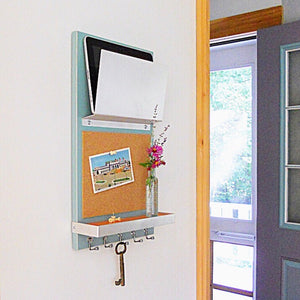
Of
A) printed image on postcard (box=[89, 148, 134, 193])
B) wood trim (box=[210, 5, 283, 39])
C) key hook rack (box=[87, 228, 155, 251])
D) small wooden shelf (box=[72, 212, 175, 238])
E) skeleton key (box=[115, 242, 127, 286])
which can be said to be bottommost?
skeleton key (box=[115, 242, 127, 286])

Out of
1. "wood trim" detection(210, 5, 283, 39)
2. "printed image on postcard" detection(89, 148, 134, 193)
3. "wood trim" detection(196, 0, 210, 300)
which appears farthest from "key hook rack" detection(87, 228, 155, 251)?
"wood trim" detection(210, 5, 283, 39)

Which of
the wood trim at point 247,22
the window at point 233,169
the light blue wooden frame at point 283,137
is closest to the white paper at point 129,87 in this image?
the light blue wooden frame at point 283,137

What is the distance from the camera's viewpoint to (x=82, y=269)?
1092mm

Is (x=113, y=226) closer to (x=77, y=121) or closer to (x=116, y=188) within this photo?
(x=116, y=188)

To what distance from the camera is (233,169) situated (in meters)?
2.93

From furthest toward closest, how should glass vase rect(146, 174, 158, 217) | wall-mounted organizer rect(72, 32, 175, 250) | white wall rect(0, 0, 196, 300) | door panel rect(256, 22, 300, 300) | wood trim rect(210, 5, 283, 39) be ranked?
wood trim rect(210, 5, 283, 39)
door panel rect(256, 22, 300, 300)
glass vase rect(146, 174, 158, 217)
wall-mounted organizer rect(72, 32, 175, 250)
white wall rect(0, 0, 196, 300)

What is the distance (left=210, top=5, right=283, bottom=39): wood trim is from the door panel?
0.11 metres

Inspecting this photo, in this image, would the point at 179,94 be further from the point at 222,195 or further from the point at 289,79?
the point at 222,195

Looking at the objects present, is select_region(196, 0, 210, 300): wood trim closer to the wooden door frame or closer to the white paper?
the wooden door frame

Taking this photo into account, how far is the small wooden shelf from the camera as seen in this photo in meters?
1.01

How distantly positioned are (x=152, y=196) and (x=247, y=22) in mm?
1593

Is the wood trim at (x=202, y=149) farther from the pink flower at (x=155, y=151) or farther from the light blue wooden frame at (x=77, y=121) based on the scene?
the light blue wooden frame at (x=77, y=121)


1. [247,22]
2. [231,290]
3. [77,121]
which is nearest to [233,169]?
[231,290]

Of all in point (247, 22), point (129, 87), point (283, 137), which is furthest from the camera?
point (247, 22)
